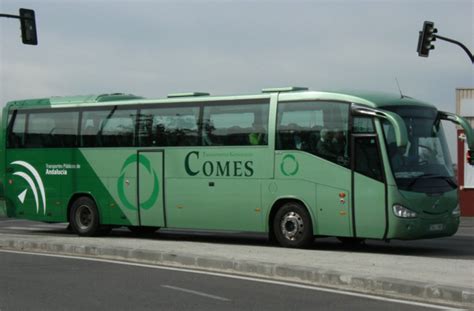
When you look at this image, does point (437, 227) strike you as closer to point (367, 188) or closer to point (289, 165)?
point (367, 188)

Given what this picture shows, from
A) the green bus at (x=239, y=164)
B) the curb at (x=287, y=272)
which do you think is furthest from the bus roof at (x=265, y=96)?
the curb at (x=287, y=272)

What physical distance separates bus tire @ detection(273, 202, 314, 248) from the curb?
308 cm

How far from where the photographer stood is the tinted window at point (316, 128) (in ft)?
50.7

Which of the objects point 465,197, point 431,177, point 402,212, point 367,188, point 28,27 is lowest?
point 465,197

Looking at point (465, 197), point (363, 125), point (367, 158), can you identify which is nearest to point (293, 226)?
point (367, 158)

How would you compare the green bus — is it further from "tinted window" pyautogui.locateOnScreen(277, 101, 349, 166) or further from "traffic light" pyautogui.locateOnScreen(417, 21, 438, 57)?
"traffic light" pyautogui.locateOnScreen(417, 21, 438, 57)

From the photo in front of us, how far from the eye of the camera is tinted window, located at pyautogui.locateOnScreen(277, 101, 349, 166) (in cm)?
1545

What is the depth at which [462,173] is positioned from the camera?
33125 millimetres

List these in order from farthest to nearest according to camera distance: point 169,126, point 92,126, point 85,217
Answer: point 85,217
point 92,126
point 169,126

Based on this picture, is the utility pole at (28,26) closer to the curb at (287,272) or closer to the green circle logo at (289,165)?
the curb at (287,272)

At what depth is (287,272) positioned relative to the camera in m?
11.7

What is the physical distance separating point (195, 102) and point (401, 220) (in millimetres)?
5518

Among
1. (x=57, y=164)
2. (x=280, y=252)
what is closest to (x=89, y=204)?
(x=57, y=164)

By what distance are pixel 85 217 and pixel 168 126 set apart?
358cm
